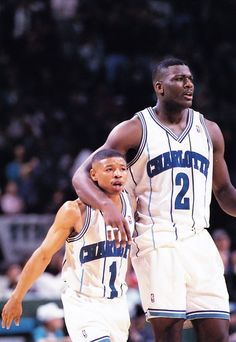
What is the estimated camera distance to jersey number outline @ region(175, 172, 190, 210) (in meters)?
6.06

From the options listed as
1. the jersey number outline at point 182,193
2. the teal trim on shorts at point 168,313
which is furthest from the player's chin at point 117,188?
the teal trim on shorts at point 168,313

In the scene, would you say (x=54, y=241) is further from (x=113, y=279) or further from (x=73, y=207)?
(x=113, y=279)

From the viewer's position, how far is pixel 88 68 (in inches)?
586

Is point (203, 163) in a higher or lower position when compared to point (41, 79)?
lower

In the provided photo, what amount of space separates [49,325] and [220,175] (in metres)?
2.83

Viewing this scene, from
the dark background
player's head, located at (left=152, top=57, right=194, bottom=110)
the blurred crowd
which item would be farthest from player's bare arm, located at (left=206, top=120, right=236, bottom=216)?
the dark background

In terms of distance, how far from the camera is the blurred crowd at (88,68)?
13383mm

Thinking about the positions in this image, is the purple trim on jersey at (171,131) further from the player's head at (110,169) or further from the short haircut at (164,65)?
the player's head at (110,169)

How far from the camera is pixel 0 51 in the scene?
1473 centimetres

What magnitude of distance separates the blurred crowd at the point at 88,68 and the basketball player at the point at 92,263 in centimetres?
661

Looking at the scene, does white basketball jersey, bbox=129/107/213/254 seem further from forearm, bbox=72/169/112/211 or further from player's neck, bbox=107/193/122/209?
forearm, bbox=72/169/112/211

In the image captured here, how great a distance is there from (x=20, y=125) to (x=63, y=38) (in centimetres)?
204

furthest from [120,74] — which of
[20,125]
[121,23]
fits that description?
[20,125]

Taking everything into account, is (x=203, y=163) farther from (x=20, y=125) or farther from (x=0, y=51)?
(x=0, y=51)
